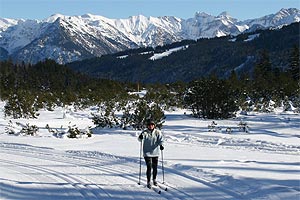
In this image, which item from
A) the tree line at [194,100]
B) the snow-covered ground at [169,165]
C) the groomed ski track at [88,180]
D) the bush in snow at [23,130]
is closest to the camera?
the groomed ski track at [88,180]

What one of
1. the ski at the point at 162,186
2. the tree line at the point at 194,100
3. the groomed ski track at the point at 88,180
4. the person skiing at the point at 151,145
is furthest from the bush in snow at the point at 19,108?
the ski at the point at 162,186

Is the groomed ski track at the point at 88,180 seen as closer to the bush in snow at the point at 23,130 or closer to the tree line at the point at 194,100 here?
the bush in snow at the point at 23,130

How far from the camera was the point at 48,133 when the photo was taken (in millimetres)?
19875

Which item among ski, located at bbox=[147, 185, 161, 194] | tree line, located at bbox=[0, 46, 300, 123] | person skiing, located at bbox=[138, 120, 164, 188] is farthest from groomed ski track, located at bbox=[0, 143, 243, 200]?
tree line, located at bbox=[0, 46, 300, 123]

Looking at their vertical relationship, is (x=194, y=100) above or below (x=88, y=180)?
above

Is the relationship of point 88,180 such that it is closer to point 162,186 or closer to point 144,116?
point 162,186

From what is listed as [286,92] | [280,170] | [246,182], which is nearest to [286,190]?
[246,182]

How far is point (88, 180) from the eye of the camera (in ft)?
32.3

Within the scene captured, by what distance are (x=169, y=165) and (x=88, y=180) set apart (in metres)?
2.52

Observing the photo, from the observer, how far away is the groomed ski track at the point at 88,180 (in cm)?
850

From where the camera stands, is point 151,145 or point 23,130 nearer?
point 151,145

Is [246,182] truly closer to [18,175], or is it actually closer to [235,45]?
[18,175]

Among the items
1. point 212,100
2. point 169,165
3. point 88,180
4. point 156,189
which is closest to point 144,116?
point 212,100

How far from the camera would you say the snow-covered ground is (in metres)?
8.65
